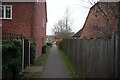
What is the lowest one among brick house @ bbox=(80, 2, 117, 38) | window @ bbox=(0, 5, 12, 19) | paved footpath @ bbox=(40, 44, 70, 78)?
paved footpath @ bbox=(40, 44, 70, 78)

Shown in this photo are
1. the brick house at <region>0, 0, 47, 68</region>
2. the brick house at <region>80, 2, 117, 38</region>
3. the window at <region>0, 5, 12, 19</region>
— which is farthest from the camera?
the brick house at <region>0, 0, 47, 68</region>

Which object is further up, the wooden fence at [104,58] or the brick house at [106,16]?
the brick house at [106,16]

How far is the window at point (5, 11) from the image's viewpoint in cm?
2173

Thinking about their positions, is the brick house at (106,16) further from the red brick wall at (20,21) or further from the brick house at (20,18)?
the red brick wall at (20,21)

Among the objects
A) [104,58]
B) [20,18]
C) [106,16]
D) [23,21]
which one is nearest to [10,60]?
[104,58]

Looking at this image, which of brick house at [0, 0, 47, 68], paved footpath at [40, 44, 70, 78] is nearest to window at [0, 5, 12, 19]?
brick house at [0, 0, 47, 68]

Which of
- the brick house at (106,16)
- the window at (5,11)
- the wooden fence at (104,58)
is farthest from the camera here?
the window at (5,11)

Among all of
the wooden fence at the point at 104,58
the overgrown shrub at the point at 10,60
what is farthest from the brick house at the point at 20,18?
the wooden fence at the point at 104,58

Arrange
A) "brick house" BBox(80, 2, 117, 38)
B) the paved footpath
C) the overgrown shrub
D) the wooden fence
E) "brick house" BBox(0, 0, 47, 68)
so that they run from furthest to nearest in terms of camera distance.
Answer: "brick house" BBox(0, 0, 47, 68) → the paved footpath → "brick house" BBox(80, 2, 117, 38) → the overgrown shrub → the wooden fence

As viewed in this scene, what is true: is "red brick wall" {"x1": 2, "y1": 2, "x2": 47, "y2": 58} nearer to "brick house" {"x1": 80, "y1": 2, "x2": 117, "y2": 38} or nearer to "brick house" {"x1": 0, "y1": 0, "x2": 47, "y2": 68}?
"brick house" {"x1": 0, "y1": 0, "x2": 47, "y2": 68}

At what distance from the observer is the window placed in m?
21.7

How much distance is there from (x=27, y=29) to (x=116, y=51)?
15.8m

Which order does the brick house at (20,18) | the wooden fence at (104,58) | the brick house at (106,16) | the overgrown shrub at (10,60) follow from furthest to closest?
1. the brick house at (20,18)
2. the brick house at (106,16)
3. the overgrown shrub at (10,60)
4. the wooden fence at (104,58)

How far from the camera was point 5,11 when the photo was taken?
21938 millimetres
